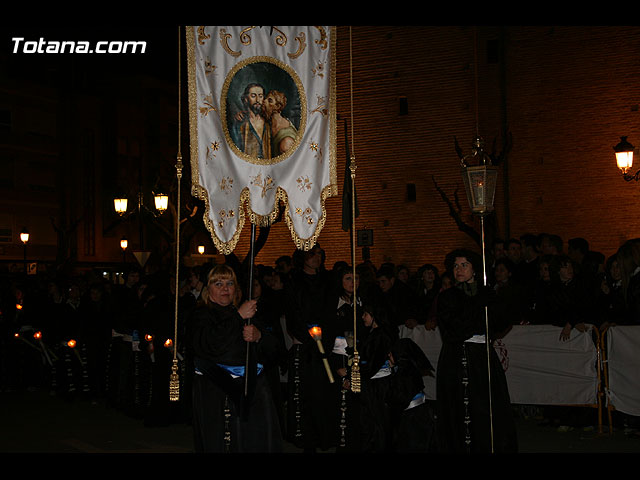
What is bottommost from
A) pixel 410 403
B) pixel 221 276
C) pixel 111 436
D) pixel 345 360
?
pixel 111 436

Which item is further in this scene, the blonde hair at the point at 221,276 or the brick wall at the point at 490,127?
the brick wall at the point at 490,127

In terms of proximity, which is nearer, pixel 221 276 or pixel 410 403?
pixel 221 276

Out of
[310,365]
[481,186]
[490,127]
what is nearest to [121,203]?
[490,127]

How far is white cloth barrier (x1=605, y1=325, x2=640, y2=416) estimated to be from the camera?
9633 millimetres

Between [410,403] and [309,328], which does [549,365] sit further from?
[309,328]

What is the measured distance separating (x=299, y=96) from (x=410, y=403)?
9.85 feet

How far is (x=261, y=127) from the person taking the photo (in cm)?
645

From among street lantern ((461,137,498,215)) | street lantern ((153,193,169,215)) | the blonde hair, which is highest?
street lantern ((153,193,169,215))

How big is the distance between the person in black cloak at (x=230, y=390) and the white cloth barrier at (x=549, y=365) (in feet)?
17.1

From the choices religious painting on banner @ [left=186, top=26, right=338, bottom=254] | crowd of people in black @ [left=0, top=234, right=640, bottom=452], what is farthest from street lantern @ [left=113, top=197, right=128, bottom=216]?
religious painting on banner @ [left=186, top=26, right=338, bottom=254]

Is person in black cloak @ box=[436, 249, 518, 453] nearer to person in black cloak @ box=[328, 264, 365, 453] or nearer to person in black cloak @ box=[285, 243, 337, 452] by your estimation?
person in black cloak @ box=[328, 264, 365, 453]

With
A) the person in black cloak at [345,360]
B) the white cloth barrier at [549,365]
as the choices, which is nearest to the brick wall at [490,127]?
the white cloth barrier at [549,365]

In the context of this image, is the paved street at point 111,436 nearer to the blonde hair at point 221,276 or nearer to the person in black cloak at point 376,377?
the person in black cloak at point 376,377

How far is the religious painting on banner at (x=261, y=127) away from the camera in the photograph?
251 inches
